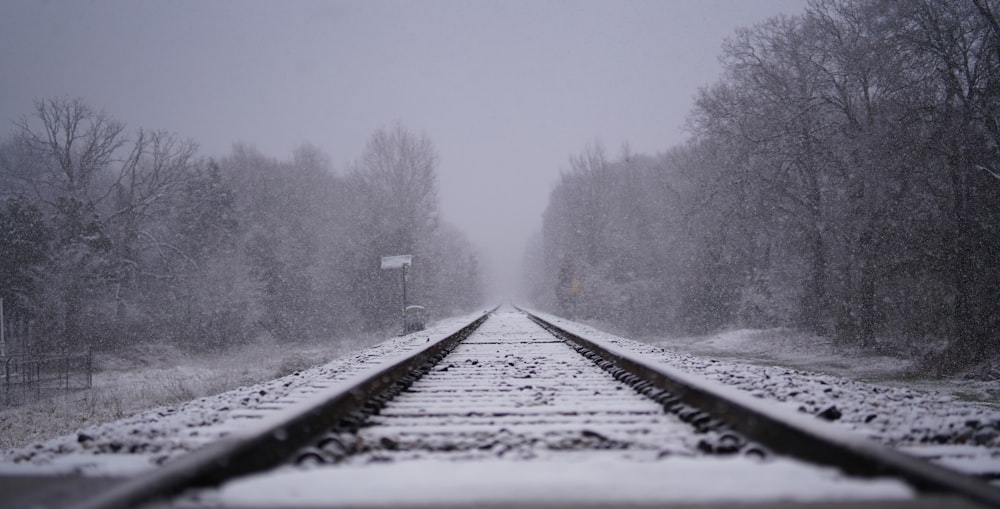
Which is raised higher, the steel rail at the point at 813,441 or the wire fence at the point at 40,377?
the steel rail at the point at 813,441

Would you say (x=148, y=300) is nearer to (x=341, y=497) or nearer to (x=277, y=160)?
(x=277, y=160)

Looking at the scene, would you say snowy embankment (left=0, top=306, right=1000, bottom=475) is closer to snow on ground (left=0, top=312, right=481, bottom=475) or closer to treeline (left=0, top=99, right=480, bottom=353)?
snow on ground (left=0, top=312, right=481, bottom=475)

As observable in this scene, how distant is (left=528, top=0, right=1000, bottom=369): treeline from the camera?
513 inches

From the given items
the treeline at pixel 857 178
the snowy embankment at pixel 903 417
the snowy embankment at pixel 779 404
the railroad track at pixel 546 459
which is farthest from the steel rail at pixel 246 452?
the treeline at pixel 857 178

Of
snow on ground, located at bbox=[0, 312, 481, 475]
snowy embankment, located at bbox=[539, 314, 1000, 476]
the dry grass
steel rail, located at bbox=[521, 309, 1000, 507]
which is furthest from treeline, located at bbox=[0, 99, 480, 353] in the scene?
snowy embankment, located at bbox=[539, 314, 1000, 476]

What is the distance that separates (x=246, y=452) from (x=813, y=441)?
2049 millimetres

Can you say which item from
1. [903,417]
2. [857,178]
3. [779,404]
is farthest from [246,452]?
[857,178]

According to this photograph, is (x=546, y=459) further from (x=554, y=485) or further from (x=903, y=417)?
(x=903, y=417)

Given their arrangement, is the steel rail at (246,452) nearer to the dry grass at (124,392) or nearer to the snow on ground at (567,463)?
the snow on ground at (567,463)

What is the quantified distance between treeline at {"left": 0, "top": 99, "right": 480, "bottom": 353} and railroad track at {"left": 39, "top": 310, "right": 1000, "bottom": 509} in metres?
25.1

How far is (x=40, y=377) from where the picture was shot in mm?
17750

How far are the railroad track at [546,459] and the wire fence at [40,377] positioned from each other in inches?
607

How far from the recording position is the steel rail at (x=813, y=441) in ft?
5.47

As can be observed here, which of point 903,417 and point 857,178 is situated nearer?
point 903,417
